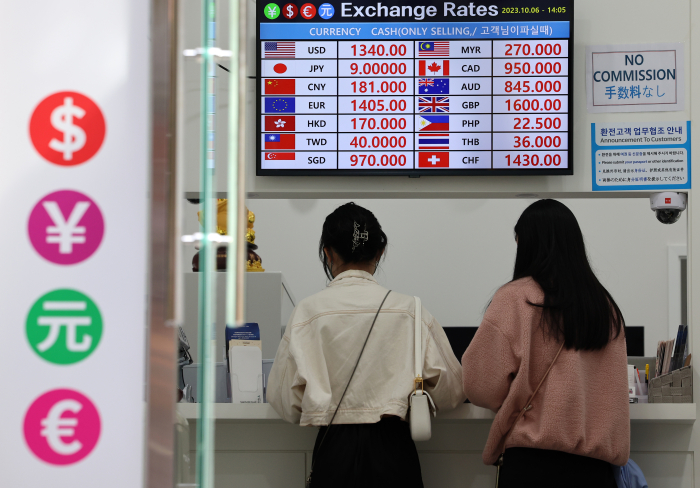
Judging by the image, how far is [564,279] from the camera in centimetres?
226

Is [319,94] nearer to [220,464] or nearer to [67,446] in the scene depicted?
[220,464]

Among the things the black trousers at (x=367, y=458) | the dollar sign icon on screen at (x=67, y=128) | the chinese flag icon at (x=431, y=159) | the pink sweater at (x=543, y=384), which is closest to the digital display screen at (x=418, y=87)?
the chinese flag icon at (x=431, y=159)

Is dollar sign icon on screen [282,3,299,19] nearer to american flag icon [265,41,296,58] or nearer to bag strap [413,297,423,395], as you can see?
american flag icon [265,41,296,58]

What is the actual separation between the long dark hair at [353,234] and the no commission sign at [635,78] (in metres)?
1.11

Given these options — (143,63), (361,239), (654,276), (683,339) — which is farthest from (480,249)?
(143,63)

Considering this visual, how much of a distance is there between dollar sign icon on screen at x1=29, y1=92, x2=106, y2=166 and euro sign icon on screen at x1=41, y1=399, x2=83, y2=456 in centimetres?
39

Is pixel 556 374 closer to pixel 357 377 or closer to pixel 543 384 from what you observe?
pixel 543 384

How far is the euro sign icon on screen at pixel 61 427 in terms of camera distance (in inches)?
48.9

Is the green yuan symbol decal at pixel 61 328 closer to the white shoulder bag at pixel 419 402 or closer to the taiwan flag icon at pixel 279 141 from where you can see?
the white shoulder bag at pixel 419 402

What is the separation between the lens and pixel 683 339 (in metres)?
2.83

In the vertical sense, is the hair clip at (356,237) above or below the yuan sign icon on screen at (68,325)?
above

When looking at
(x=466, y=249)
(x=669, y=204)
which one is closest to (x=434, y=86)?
(x=669, y=204)

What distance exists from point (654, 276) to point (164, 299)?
6131mm

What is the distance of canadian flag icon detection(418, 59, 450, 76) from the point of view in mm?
2957
